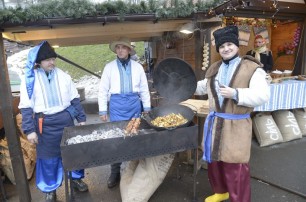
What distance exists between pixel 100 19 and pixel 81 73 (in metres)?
15.0

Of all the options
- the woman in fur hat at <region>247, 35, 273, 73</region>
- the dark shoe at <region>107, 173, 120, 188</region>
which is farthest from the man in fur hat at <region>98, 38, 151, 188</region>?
the woman in fur hat at <region>247, 35, 273, 73</region>

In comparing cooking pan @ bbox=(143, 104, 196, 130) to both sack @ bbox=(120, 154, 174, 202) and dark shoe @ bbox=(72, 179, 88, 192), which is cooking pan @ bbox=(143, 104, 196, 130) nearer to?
sack @ bbox=(120, 154, 174, 202)

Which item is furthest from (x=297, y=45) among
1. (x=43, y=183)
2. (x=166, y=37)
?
(x=43, y=183)

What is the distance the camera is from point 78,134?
3201 mm

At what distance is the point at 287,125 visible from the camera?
5281 millimetres

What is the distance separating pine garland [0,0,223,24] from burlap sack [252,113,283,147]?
9.44 ft

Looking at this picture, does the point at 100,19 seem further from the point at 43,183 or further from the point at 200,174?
the point at 200,174

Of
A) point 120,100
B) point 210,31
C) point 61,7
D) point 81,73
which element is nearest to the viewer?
point 61,7

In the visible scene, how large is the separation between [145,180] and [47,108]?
1558 millimetres

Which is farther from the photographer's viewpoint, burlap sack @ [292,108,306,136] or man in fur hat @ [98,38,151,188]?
burlap sack @ [292,108,306,136]

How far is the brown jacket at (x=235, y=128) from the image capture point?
2.49 meters

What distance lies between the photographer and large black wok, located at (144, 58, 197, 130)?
329 cm

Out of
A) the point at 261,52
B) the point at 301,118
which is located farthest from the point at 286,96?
the point at 261,52

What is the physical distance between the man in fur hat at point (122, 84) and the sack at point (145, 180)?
78 centimetres
